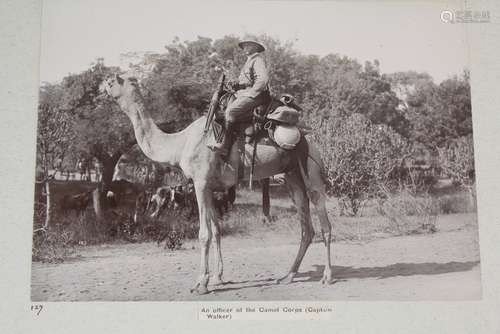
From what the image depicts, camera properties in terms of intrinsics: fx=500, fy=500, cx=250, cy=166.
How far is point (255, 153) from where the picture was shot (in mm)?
5152

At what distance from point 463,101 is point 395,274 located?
2152mm

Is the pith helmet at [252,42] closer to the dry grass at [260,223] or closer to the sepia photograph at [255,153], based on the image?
the sepia photograph at [255,153]

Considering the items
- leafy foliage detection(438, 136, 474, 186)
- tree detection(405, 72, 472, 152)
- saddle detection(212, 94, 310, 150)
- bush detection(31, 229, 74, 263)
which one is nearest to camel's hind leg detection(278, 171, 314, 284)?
saddle detection(212, 94, 310, 150)

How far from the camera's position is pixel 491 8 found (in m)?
5.80

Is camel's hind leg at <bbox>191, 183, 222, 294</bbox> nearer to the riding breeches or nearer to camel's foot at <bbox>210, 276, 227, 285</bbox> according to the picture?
camel's foot at <bbox>210, 276, 227, 285</bbox>

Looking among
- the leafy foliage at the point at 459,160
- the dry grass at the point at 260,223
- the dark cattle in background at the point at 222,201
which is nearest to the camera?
the dry grass at the point at 260,223

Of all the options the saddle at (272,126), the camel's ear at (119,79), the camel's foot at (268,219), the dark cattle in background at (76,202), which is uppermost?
the camel's ear at (119,79)

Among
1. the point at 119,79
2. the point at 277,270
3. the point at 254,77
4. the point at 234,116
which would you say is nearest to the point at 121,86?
the point at 119,79

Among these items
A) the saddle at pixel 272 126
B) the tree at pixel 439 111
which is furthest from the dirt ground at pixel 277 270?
the saddle at pixel 272 126

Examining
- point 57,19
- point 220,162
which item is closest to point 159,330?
point 220,162

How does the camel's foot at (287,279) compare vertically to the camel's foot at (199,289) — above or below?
above

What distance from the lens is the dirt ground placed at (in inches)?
200

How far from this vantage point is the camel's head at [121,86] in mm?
5297

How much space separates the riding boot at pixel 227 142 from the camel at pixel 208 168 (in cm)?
6
